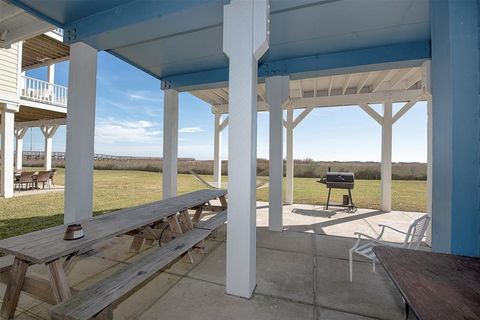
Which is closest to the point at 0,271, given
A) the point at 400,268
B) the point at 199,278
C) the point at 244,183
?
the point at 199,278

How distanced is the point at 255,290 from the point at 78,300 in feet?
4.74

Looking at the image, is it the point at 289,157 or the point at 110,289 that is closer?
the point at 110,289

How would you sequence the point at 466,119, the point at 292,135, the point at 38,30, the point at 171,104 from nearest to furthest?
the point at 466,119
the point at 38,30
the point at 171,104
the point at 292,135

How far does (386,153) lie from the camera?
5379mm

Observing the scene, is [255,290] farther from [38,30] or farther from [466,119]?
[38,30]

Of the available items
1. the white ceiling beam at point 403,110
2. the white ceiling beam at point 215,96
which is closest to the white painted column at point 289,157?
the white ceiling beam at point 215,96

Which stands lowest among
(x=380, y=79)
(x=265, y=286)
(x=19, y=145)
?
(x=265, y=286)

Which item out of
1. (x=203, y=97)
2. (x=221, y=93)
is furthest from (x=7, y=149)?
(x=221, y=93)

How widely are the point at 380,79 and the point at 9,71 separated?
10209 millimetres

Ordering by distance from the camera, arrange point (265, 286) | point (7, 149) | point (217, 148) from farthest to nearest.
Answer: point (217, 148) < point (7, 149) < point (265, 286)

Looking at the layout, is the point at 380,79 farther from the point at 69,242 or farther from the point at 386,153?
the point at 69,242

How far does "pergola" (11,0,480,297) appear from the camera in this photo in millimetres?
1385

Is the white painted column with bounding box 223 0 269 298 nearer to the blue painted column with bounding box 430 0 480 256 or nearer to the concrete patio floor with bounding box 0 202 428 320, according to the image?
the concrete patio floor with bounding box 0 202 428 320

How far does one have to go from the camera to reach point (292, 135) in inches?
245
